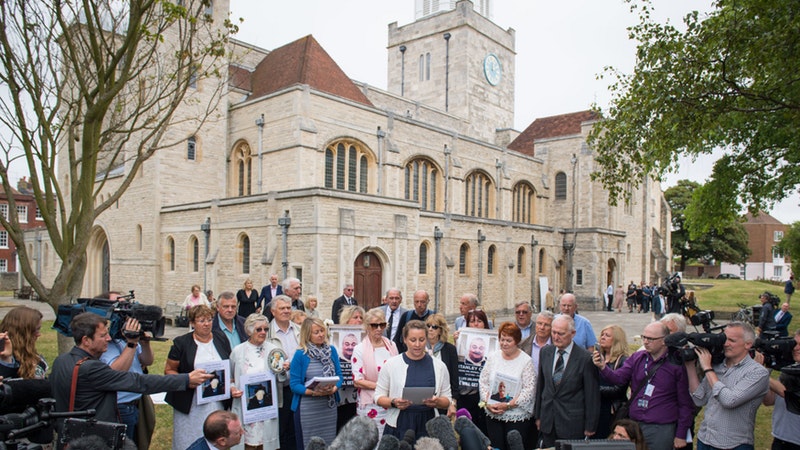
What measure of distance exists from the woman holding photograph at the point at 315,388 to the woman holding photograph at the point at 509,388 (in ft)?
5.07

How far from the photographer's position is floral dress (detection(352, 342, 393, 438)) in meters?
5.43

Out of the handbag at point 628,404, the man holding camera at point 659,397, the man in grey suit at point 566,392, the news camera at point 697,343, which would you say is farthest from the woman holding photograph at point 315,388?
the news camera at point 697,343

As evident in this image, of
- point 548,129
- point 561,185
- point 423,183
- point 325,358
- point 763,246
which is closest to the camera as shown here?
point 325,358

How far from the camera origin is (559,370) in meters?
5.20

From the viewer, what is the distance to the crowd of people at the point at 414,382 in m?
4.49

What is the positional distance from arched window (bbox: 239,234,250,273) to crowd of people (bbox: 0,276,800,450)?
14.7m

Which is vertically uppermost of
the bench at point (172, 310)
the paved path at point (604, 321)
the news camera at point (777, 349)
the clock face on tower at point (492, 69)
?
the clock face on tower at point (492, 69)

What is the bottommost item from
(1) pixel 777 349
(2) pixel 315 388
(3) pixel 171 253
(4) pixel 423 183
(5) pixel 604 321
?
(5) pixel 604 321

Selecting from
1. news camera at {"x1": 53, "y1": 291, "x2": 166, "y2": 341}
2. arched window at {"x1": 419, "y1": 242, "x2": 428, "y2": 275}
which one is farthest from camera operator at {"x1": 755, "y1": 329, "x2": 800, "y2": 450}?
arched window at {"x1": 419, "y1": 242, "x2": 428, "y2": 275}

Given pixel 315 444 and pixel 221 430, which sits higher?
pixel 315 444

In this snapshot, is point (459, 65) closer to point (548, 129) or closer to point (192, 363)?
point (548, 129)

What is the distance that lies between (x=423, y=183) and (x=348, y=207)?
35.1ft

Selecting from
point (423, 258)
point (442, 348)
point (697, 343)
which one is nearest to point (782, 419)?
point (697, 343)

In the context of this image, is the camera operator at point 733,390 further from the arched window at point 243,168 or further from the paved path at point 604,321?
the arched window at point 243,168
